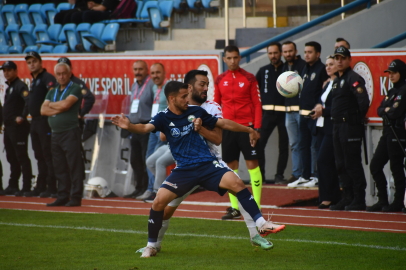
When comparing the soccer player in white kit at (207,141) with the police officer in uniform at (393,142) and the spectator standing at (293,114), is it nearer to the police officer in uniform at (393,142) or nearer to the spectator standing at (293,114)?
the police officer in uniform at (393,142)

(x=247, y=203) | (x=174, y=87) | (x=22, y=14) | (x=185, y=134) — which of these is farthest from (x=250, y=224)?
(x=22, y=14)

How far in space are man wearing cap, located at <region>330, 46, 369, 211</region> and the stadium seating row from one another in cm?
978

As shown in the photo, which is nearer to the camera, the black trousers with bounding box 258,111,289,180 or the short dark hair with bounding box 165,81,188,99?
the short dark hair with bounding box 165,81,188,99

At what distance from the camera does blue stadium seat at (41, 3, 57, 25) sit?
22031 mm

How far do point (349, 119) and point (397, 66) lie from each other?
107 centimetres

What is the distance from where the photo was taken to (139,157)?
11.8m

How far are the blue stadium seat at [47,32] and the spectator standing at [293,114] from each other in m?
11.0

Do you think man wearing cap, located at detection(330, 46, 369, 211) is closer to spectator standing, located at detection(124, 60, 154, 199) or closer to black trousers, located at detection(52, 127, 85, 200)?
spectator standing, located at detection(124, 60, 154, 199)

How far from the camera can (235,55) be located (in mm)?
8656

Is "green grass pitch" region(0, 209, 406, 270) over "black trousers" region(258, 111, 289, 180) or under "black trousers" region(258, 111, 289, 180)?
under

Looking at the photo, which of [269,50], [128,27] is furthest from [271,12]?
[128,27]

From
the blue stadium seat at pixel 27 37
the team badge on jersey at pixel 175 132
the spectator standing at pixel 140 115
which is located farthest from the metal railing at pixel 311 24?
the blue stadium seat at pixel 27 37

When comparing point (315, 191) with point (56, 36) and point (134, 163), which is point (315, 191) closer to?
point (134, 163)

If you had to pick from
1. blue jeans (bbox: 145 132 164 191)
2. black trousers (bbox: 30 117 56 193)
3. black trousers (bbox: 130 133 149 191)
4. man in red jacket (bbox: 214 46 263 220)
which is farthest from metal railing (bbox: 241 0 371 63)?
black trousers (bbox: 30 117 56 193)
